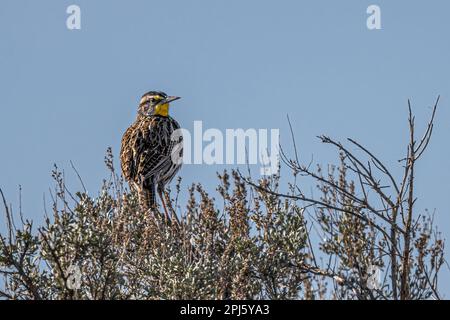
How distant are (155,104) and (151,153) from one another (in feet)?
5.43

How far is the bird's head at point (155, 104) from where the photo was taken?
17.2 meters

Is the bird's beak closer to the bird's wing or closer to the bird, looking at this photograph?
the bird

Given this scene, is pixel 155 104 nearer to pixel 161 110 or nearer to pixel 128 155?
pixel 161 110

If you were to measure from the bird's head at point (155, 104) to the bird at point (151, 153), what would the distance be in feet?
0.83

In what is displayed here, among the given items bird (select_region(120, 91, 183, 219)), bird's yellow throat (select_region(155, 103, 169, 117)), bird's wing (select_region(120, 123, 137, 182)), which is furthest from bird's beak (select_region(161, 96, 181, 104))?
bird's wing (select_region(120, 123, 137, 182))

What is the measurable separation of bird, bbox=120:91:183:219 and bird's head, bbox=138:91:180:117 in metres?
0.25

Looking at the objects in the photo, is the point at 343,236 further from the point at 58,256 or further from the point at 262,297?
the point at 58,256

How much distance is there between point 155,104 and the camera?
17250 millimetres

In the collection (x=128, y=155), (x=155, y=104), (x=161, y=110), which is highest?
(x=155, y=104)

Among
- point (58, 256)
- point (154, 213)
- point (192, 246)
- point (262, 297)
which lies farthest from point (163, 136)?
point (58, 256)

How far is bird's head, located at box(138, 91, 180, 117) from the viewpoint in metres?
17.2

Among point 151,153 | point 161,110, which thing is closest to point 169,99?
point 161,110

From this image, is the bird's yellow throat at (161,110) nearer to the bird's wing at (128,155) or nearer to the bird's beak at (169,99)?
the bird's beak at (169,99)

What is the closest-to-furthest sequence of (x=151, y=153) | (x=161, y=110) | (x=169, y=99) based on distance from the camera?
(x=151, y=153)
(x=169, y=99)
(x=161, y=110)
